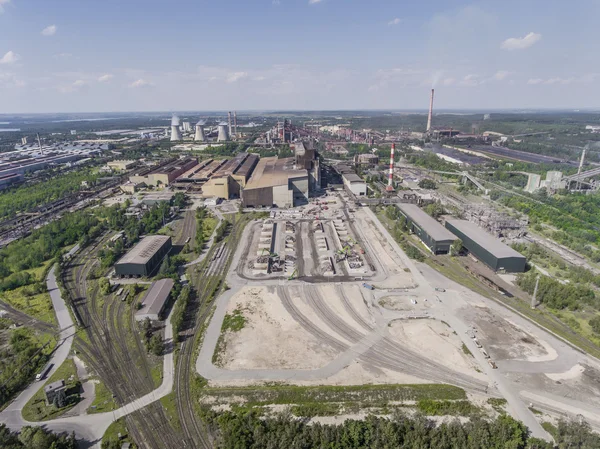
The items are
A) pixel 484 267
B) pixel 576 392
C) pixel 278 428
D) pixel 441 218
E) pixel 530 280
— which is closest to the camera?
pixel 278 428

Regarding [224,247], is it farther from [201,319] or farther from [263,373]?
[263,373]

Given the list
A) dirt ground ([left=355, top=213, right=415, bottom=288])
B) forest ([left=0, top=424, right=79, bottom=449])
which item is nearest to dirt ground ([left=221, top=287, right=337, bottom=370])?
forest ([left=0, top=424, right=79, bottom=449])

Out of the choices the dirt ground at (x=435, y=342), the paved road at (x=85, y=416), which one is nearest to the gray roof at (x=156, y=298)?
the paved road at (x=85, y=416)

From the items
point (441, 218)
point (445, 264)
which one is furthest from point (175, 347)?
point (441, 218)

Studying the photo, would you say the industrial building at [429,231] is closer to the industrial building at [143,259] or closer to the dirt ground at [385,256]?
A: the dirt ground at [385,256]

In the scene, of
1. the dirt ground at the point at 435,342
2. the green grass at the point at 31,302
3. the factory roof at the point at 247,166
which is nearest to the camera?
the dirt ground at the point at 435,342

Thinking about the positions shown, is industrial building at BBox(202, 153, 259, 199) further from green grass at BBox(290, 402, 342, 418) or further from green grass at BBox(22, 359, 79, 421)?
green grass at BBox(290, 402, 342, 418)

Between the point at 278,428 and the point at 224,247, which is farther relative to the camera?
the point at 224,247

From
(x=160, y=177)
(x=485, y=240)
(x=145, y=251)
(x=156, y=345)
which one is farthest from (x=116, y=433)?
(x=160, y=177)

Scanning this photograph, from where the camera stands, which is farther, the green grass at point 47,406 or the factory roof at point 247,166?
the factory roof at point 247,166
